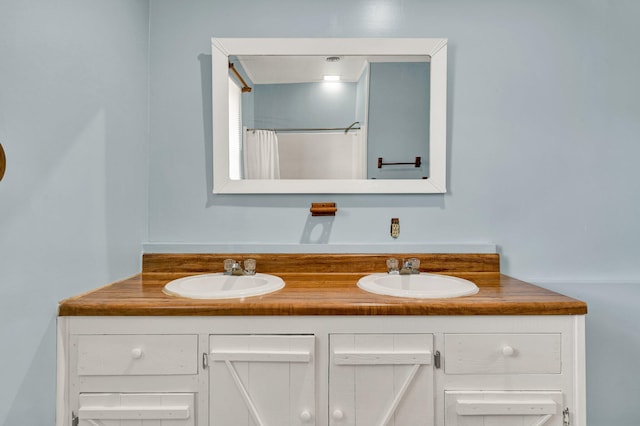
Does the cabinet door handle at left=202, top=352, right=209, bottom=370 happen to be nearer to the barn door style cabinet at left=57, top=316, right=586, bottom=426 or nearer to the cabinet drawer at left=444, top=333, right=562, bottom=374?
the barn door style cabinet at left=57, top=316, right=586, bottom=426

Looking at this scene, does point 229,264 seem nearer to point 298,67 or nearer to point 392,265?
point 392,265

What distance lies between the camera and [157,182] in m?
1.76

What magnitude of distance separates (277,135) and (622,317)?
180 cm

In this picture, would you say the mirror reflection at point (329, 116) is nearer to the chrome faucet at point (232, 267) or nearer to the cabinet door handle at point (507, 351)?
the chrome faucet at point (232, 267)

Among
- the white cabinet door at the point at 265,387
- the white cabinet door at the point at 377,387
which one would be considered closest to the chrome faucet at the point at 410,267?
the white cabinet door at the point at 377,387

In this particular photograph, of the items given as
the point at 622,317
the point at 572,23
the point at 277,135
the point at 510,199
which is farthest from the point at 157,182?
the point at 622,317

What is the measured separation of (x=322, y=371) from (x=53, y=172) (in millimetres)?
1046

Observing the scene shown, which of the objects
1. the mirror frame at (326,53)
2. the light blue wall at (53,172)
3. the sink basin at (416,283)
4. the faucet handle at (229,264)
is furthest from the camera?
the mirror frame at (326,53)

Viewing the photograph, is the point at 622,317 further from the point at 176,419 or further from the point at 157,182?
the point at 157,182

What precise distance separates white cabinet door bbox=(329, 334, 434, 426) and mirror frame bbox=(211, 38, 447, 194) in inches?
30.8

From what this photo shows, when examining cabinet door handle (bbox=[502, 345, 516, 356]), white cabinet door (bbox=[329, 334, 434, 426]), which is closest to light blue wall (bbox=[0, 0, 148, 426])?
white cabinet door (bbox=[329, 334, 434, 426])

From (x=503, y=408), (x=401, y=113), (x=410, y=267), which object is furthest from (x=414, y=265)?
(x=401, y=113)

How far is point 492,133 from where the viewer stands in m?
1.75

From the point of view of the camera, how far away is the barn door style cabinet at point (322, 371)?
3.84 ft
